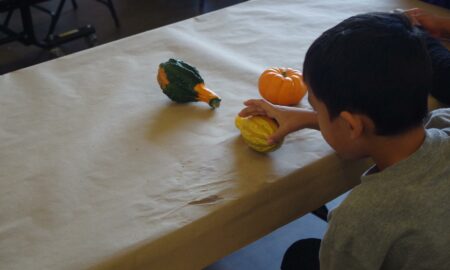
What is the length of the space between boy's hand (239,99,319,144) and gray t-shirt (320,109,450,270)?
200 millimetres

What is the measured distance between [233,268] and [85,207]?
876 millimetres

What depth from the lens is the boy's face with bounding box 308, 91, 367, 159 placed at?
0.75 m

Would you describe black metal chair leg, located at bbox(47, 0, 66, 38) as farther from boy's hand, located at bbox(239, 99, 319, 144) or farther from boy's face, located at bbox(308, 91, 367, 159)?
boy's face, located at bbox(308, 91, 367, 159)

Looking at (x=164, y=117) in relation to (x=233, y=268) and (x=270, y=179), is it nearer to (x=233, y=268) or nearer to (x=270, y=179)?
(x=270, y=179)

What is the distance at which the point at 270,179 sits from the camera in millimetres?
836

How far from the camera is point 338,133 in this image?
0.77 metres

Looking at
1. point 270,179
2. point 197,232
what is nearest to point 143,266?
point 197,232

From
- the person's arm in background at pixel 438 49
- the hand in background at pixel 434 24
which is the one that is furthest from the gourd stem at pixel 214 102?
the hand in background at pixel 434 24

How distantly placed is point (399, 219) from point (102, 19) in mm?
2939

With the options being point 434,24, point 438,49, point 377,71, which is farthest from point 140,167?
point 434,24

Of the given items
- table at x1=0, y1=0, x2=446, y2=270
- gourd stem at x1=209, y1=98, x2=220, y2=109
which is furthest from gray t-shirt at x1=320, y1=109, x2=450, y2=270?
gourd stem at x1=209, y1=98, x2=220, y2=109

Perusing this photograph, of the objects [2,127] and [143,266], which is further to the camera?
[2,127]

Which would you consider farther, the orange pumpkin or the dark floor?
the dark floor

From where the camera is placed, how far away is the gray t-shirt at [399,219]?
Answer: 27.1 inches
